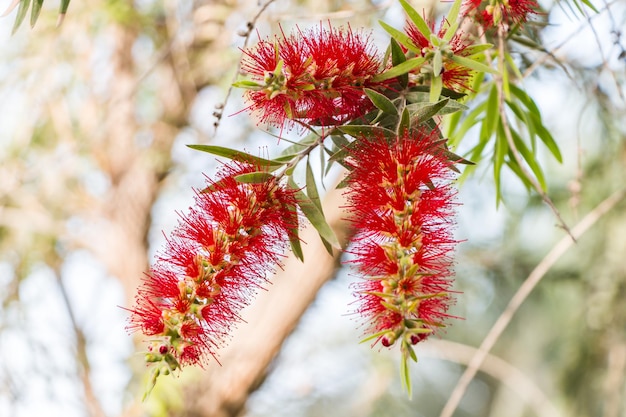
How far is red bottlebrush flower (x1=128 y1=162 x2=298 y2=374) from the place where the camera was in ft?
2.13

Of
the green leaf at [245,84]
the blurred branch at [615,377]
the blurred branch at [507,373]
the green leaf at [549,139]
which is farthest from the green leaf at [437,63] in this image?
A: the blurred branch at [507,373]

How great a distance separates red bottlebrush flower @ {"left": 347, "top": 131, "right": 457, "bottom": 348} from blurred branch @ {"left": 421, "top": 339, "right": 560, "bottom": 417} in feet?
4.67

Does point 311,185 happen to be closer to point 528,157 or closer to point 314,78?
point 314,78

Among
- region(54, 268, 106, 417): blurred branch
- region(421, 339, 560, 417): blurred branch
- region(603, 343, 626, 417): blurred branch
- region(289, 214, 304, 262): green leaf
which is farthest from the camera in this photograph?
region(54, 268, 106, 417): blurred branch

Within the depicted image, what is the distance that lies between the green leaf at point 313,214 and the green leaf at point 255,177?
3cm

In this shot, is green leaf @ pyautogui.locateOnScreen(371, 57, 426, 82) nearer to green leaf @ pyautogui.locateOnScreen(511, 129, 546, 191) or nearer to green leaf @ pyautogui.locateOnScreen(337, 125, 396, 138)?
green leaf @ pyautogui.locateOnScreen(337, 125, 396, 138)

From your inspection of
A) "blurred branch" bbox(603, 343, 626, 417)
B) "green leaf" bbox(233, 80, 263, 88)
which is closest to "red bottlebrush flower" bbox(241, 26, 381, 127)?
"green leaf" bbox(233, 80, 263, 88)

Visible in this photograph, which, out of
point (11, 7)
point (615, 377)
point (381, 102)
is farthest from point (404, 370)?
point (615, 377)

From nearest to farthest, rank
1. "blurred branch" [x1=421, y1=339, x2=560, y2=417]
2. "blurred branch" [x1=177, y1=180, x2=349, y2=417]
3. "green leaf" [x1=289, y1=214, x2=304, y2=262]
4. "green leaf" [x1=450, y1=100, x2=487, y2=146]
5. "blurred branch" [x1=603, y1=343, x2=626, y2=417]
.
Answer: "green leaf" [x1=289, y1=214, x2=304, y2=262] < "green leaf" [x1=450, y1=100, x2=487, y2=146] < "blurred branch" [x1=603, y1=343, x2=626, y2=417] < "blurred branch" [x1=421, y1=339, x2=560, y2=417] < "blurred branch" [x1=177, y1=180, x2=349, y2=417]

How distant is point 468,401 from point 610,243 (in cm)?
263

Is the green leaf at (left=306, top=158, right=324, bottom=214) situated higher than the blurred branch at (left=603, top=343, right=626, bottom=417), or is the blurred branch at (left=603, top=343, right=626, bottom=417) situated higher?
the green leaf at (left=306, top=158, right=324, bottom=214)

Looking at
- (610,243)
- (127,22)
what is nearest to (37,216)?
(127,22)

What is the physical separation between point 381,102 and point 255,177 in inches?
4.6

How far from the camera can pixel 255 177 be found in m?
0.67
